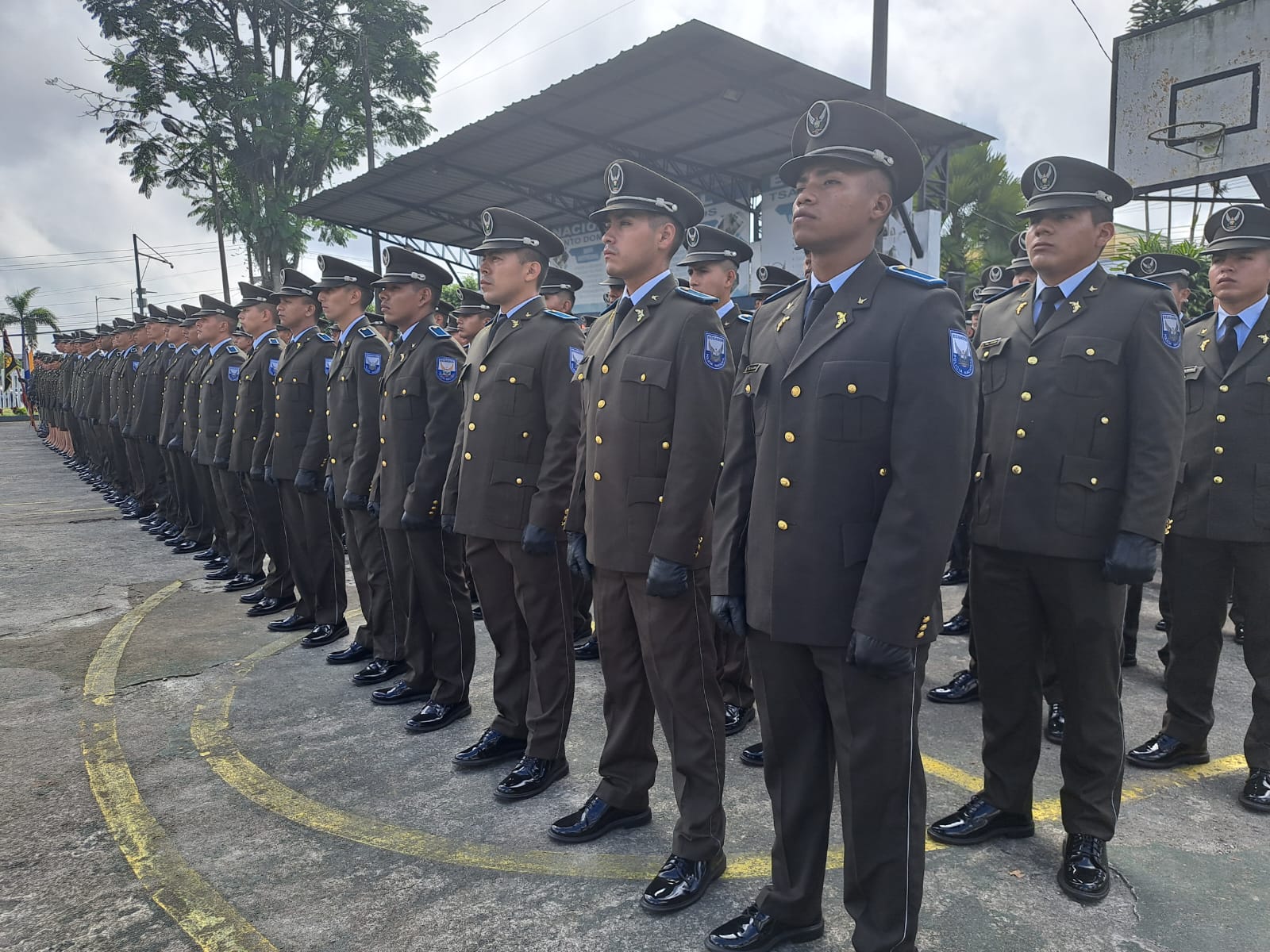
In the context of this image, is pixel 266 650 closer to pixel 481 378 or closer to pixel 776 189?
pixel 481 378

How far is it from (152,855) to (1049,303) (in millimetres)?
3646

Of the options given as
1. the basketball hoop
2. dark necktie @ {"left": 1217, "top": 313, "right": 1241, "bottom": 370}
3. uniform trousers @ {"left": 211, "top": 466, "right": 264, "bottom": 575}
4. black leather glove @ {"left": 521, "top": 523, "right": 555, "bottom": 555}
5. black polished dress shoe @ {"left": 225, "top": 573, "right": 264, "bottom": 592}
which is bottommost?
black polished dress shoe @ {"left": 225, "top": 573, "right": 264, "bottom": 592}

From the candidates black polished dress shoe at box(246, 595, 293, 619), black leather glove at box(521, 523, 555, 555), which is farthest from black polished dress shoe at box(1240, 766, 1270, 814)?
black polished dress shoe at box(246, 595, 293, 619)

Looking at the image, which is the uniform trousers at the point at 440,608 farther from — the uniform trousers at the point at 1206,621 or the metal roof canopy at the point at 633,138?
the metal roof canopy at the point at 633,138

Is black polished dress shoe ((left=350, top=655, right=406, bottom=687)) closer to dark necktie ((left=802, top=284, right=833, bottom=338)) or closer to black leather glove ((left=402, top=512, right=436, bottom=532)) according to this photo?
black leather glove ((left=402, top=512, right=436, bottom=532))

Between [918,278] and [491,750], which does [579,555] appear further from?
[918,278]

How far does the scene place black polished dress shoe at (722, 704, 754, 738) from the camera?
406cm

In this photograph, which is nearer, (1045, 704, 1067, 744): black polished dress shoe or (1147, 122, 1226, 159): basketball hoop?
(1045, 704, 1067, 744): black polished dress shoe

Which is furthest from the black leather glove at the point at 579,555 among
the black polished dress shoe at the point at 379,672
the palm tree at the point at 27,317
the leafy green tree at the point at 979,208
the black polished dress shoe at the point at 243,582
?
the palm tree at the point at 27,317

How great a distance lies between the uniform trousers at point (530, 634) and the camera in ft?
11.4

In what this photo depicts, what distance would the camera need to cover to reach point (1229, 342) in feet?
12.0

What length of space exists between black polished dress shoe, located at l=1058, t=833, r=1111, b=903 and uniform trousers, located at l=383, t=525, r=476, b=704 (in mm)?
2701

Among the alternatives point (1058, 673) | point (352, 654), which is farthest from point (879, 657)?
point (352, 654)

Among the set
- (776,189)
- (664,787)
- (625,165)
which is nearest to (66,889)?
(664,787)
